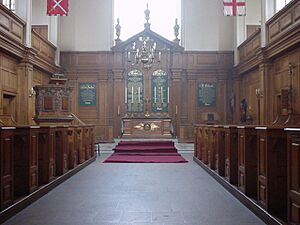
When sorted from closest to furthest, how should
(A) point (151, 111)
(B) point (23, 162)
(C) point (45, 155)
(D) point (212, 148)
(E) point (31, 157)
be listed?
1. (B) point (23, 162)
2. (E) point (31, 157)
3. (C) point (45, 155)
4. (D) point (212, 148)
5. (A) point (151, 111)

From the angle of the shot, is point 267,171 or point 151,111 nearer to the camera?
point 267,171

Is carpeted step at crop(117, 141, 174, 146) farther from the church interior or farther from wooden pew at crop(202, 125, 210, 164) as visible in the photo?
wooden pew at crop(202, 125, 210, 164)

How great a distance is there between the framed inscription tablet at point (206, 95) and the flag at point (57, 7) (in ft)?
23.2

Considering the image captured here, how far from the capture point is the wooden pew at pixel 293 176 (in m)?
3.33

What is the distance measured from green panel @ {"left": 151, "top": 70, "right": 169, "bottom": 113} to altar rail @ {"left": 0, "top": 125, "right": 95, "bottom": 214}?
8.56 metres

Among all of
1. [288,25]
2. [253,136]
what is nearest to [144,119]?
[288,25]

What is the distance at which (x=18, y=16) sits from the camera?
487 inches

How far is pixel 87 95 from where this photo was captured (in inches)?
675

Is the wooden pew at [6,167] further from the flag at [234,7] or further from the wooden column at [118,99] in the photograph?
the wooden column at [118,99]

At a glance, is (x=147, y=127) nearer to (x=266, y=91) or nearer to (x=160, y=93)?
(x=160, y=93)

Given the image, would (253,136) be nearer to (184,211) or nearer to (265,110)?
(184,211)

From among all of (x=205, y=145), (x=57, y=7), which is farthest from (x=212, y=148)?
(x=57, y=7)

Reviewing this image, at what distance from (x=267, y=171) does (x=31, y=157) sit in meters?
3.01

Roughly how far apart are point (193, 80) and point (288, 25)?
6680 millimetres
